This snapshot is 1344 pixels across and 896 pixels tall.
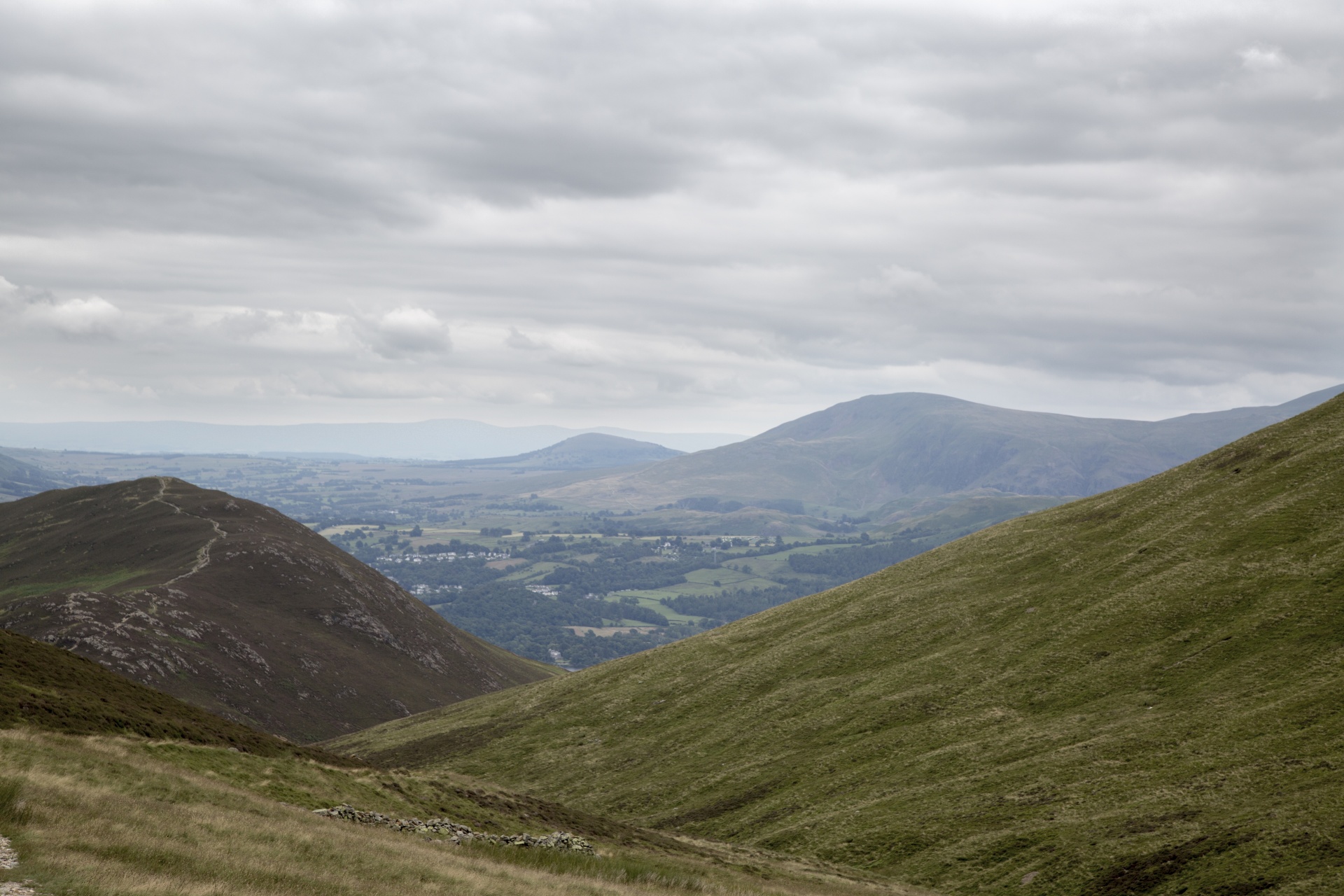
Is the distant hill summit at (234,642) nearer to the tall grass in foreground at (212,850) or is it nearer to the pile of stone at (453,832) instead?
the pile of stone at (453,832)

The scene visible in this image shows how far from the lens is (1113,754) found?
5134cm

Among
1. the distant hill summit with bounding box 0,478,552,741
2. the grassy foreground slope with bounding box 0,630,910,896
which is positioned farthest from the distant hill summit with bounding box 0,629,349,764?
the distant hill summit with bounding box 0,478,552,741

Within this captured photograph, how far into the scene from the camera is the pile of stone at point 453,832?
38.4m

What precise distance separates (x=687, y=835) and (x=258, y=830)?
33207 millimetres

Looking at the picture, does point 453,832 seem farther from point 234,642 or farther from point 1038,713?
point 234,642

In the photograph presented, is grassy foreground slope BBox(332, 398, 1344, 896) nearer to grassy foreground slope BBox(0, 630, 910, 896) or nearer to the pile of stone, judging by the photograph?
grassy foreground slope BBox(0, 630, 910, 896)

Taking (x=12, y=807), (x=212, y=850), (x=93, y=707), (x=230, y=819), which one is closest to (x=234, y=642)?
(x=93, y=707)

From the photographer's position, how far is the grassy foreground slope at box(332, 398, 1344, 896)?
42.2 m

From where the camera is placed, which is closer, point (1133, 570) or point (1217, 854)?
point (1217, 854)

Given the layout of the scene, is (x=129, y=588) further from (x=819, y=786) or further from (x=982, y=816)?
(x=982, y=816)

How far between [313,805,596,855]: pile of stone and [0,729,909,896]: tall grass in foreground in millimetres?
1355

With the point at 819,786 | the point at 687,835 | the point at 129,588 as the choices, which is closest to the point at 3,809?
the point at 687,835

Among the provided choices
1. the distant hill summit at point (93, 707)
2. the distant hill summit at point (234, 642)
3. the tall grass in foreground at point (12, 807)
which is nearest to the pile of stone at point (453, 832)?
the distant hill summit at point (93, 707)

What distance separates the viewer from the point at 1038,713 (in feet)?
203
